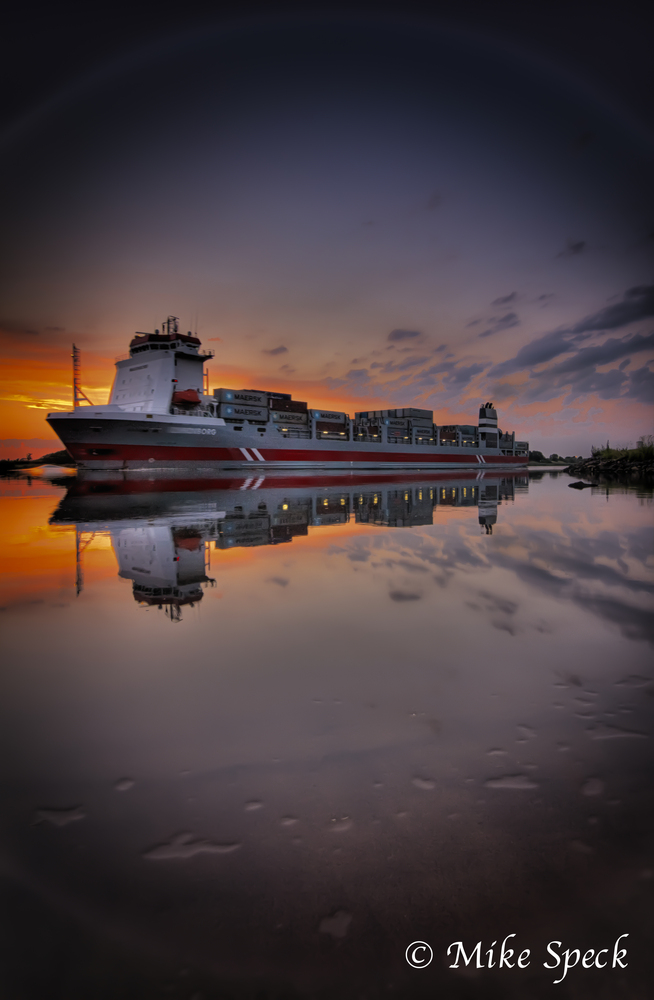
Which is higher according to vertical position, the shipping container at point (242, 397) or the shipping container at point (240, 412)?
the shipping container at point (242, 397)

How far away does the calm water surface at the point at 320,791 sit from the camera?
156cm

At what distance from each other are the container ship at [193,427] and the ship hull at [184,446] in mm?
75

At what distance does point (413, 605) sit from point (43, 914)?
4292 mm

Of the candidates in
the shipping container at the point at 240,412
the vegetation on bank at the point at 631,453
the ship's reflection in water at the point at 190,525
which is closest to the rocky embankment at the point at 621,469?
the vegetation on bank at the point at 631,453

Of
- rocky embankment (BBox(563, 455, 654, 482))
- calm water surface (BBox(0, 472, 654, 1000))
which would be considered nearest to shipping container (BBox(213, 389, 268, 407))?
rocky embankment (BBox(563, 455, 654, 482))

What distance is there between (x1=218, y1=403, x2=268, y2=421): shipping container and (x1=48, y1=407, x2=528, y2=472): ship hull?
117cm

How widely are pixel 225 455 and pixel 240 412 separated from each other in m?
5.69

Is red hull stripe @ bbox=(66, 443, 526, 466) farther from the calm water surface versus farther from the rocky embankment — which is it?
the calm water surface

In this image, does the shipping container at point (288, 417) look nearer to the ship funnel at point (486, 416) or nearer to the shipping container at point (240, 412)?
the shipping container at point (240, 412)

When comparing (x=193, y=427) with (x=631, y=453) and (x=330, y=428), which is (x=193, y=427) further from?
(x=631, y=453)

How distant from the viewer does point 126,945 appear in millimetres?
1580

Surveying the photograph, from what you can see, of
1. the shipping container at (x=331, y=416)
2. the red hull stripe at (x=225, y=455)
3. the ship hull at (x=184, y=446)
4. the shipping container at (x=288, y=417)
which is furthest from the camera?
the shipping container at (x=331, y=416)

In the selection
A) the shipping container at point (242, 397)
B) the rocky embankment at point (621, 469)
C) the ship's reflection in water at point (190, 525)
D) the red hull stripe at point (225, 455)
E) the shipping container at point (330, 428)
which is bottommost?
the ship's reflection in water at point (190, 525)

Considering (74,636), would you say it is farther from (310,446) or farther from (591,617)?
(310,446)
